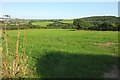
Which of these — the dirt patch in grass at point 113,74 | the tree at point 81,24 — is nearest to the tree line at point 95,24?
the tree at point 81,24

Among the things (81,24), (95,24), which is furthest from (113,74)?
(81,24)

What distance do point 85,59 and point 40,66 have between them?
3.85 m

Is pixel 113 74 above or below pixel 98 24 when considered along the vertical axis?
below

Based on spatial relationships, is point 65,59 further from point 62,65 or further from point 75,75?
point 75,75

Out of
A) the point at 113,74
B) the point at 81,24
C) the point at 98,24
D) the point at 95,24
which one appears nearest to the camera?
the point at 113,74

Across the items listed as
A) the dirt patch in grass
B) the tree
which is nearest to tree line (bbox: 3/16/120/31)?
the tree

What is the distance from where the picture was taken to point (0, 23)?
5766 millimetres

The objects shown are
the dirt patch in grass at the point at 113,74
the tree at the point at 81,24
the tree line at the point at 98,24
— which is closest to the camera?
the dirt patch in grass at the point at 113,74

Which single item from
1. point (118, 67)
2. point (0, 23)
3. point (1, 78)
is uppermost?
point (0, 23)

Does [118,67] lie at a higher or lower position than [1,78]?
lower

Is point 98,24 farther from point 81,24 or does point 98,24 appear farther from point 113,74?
point 113,74

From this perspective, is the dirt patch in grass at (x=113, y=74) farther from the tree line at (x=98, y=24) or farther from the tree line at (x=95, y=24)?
the tree line at (x=98, y=24)

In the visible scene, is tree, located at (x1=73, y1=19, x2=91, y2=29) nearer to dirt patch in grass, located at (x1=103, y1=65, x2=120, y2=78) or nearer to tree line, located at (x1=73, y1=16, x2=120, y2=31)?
tree line, located at (x1=73, y1=16, x2=120, y2=31)

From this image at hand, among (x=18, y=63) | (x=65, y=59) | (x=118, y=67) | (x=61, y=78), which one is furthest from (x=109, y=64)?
(x=18, y=63)
